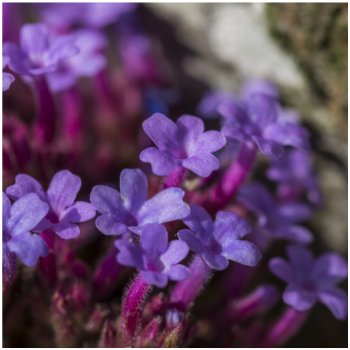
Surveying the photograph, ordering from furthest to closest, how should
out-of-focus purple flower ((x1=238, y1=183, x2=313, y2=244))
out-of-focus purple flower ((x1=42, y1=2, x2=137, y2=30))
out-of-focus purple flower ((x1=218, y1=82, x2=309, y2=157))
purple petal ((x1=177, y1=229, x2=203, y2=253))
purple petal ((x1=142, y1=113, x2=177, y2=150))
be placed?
out-of-focus purple flower ((x1=42, y1=2, x2=137, y2=30))
out-of-focus purple flower ((x1=238, y1=183, x2=313, y2=244))
out-of-focus purple flower ((x1=218, y1=82, x2=309, y2=157))
purple petal ((x1=142, y1=113, x2=177, y2=150))
purple petal ((x1=177, y1=229, x2=203, y2=253))

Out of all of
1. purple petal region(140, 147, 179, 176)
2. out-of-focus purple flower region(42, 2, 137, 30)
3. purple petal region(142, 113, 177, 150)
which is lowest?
out-of-focus purple flower region(42, 2, 137, 30)

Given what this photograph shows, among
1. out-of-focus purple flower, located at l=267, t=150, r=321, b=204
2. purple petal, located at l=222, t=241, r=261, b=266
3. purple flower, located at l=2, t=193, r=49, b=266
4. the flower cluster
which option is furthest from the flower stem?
out-of-focus purple flower, located at l=267, t=150, r=321, b=204

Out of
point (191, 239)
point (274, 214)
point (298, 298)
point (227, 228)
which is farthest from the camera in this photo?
point (274, 214)

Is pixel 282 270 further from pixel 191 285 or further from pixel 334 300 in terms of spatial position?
pixel 191 285

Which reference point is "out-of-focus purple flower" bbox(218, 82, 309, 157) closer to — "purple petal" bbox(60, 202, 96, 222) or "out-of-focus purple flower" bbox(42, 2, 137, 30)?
"purple petal" bbox(60, 202, 96, 222)

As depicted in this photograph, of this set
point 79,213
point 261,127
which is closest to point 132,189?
point 79,213

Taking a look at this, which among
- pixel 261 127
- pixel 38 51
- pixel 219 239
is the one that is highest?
pixel 38 51
